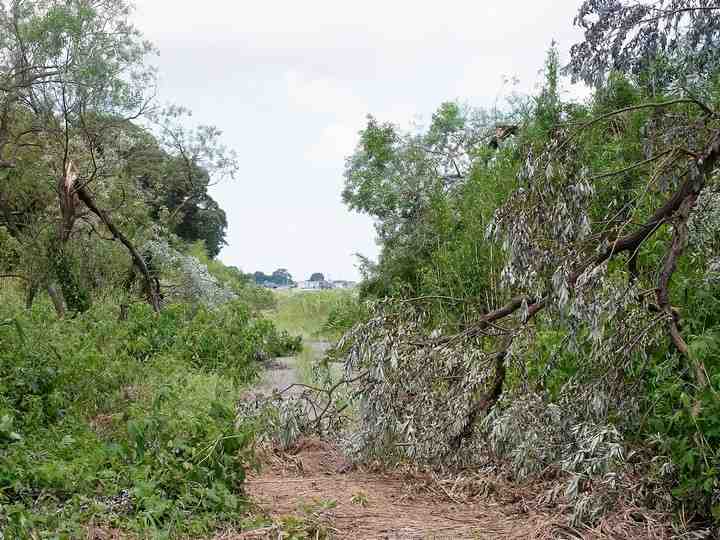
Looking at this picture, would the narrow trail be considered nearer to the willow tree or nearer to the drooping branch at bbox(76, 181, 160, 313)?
the drooping branch at bbox(76, 181, 160, 313)

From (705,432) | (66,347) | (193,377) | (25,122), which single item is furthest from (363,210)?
(705,432)

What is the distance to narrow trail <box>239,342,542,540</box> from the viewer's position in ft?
10.8

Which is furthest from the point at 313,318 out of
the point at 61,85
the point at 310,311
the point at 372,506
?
the point at 372,506

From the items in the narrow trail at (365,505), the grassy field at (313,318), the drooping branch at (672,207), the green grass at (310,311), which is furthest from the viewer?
the green grass at (310,311)

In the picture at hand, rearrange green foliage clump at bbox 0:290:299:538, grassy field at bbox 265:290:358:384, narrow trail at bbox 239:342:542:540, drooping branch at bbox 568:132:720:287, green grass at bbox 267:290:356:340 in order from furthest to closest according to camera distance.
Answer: green grass at bbox 267:290:356:340
grassy field at bbox 265:290:358:384
drooping branch at bbox 568:132:720:287
narrow trail at bbox 239:342:542:540
green foliage clump at bbox 0:290:299:538

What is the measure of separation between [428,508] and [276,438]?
1.23m

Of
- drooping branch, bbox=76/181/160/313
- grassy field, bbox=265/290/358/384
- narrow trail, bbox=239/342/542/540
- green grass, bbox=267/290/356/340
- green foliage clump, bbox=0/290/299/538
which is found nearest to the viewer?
green foliage clump, bbox=0/290/299/538

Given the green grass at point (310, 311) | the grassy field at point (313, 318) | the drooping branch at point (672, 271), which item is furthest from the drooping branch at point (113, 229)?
the drooping branch at point (672, 271)

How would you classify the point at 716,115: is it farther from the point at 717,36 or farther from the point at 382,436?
the point at 717,36

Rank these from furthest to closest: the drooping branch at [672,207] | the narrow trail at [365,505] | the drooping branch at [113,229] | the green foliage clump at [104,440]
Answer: the drooping branch at [113,229] → the drooping branch at [672,207] → the narrow trail at [365,505] → the green foliage clump at [104,440]

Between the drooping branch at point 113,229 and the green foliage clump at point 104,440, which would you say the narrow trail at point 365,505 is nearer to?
the green foliage clump at point 104,440

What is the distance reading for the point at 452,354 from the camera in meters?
4.16

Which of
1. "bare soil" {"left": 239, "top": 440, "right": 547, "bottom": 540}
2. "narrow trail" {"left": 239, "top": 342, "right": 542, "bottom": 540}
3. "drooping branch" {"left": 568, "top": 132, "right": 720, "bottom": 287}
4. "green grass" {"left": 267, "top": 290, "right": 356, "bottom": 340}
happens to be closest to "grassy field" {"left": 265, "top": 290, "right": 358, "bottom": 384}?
"green grass" {"left": 267, "top": 290, "right": 356, "bottom": 340}

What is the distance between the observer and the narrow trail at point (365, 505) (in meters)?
3.28
